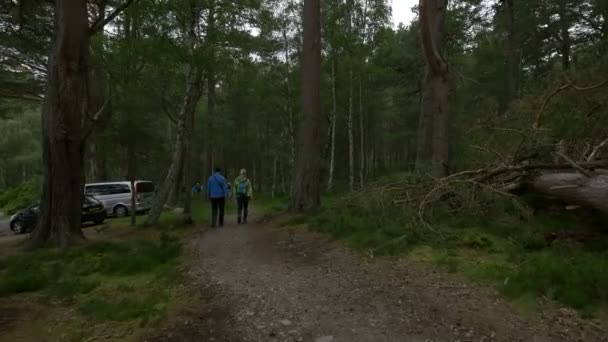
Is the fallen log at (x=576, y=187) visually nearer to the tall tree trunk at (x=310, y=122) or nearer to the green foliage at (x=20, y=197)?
the tall tree trunk at (x=310, y=122)

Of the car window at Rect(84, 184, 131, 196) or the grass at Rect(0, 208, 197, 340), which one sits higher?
the car window at Rect(84, 184, 131, 196)

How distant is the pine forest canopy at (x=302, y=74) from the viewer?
7436 mm

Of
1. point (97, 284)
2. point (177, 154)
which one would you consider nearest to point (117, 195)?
point (177, 154)

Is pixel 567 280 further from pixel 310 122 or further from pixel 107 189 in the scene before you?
pixel 107 189

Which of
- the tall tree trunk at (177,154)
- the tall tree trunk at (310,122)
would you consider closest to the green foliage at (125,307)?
the tall tree trunk at (310,122)

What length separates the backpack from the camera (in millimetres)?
11383

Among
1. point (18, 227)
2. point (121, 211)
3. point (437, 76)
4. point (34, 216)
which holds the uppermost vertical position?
point (437, 76)

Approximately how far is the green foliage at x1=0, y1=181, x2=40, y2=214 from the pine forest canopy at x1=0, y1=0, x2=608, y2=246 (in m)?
5.75

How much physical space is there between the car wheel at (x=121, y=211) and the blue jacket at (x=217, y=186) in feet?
35.0

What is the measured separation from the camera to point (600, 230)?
5.48m

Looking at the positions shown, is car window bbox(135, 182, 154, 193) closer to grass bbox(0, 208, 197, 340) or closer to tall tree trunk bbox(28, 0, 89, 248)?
tall tree trunk bbox(28, 0, 89, 248)

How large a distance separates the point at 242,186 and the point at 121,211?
1099 cm

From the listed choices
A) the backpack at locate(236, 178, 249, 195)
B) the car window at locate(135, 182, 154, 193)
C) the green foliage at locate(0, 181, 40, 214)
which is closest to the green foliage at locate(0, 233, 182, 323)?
the backpack at locate(236, 178, 249, 195)

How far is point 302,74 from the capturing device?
35.9 ft
